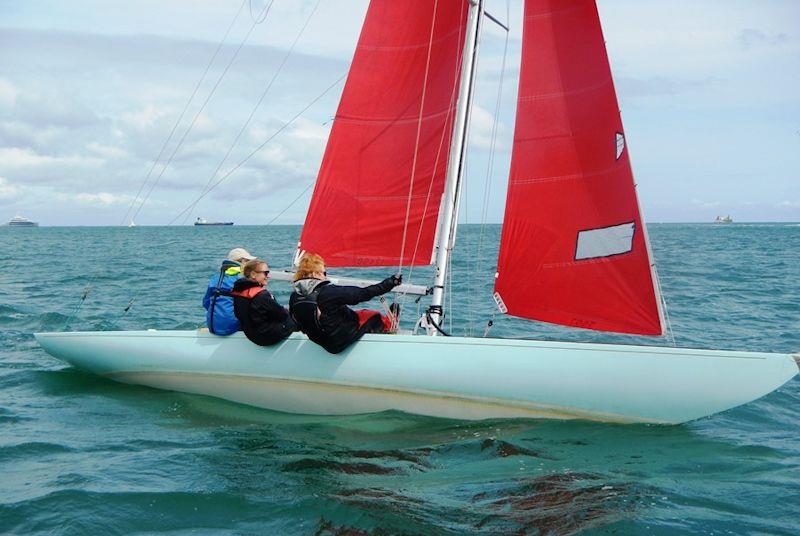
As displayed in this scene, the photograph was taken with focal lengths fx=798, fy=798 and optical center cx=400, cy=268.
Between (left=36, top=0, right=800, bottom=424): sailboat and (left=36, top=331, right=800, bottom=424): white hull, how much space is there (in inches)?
0.5

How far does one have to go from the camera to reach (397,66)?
8180mm

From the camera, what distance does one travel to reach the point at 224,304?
7.33 m

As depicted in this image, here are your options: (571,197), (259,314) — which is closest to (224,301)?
(259,314)

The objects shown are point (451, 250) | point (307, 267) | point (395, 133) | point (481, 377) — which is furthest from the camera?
point (395, 133)

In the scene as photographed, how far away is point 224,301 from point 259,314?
1.90ft

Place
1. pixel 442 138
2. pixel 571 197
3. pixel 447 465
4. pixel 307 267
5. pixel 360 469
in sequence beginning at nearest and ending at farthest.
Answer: pixel 360 469 → pixel 447 465 → pixel 307 267 → pixel 571 197 → pixel 442 138

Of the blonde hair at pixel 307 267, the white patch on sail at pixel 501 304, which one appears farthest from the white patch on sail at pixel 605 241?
the blonde hair at pixel 307 267

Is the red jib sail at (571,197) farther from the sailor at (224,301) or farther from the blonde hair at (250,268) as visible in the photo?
the sailor at (224,301)

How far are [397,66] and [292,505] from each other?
4.87 meters

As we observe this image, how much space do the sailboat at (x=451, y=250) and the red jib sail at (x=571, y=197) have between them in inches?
0.5

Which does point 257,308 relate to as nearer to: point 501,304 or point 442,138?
point 501,304

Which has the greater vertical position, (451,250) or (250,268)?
(451,250)

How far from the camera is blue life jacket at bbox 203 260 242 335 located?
7297 mm

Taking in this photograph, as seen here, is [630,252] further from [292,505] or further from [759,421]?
[292,505]
